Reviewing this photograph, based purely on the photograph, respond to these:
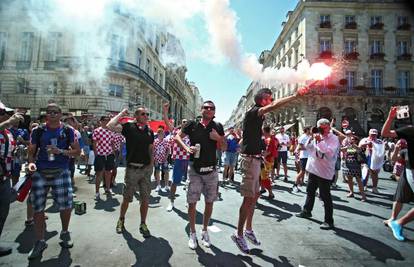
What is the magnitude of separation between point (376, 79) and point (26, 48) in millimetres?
36759

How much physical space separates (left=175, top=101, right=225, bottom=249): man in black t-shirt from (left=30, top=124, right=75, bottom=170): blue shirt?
156 cm

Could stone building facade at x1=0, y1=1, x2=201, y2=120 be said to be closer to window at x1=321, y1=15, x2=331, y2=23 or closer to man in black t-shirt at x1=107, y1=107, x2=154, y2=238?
window at x1=321, y1=15, x2=331, y2=23

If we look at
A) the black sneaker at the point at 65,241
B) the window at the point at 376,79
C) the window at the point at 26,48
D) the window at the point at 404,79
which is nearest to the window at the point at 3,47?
the window at the point at 26,48

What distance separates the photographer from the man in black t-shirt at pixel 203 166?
3371 millimetres

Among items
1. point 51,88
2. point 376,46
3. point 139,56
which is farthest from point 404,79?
point 51,88

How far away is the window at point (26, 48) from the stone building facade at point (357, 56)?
87.5ft

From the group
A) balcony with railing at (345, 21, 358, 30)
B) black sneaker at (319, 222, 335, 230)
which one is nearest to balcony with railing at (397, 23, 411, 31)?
balcony with railing at (345, 21, 358, 30)

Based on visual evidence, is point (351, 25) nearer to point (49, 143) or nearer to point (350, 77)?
point (350, 77)

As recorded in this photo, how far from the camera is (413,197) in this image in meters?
3.99

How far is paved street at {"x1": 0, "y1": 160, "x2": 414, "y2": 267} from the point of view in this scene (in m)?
2.91

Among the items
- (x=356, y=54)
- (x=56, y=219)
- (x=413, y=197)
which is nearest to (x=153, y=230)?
(x=56, y=219)

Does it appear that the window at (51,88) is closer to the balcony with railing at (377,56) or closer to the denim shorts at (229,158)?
the denim shorts at (229,158)

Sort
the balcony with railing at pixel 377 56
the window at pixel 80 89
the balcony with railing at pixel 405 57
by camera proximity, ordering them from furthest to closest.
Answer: the balcony with railing at pixel 405 57 → the balcony with railing at pixel 377 56 → the window at pixel 80 89

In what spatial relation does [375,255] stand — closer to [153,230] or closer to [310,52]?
[153,230]
